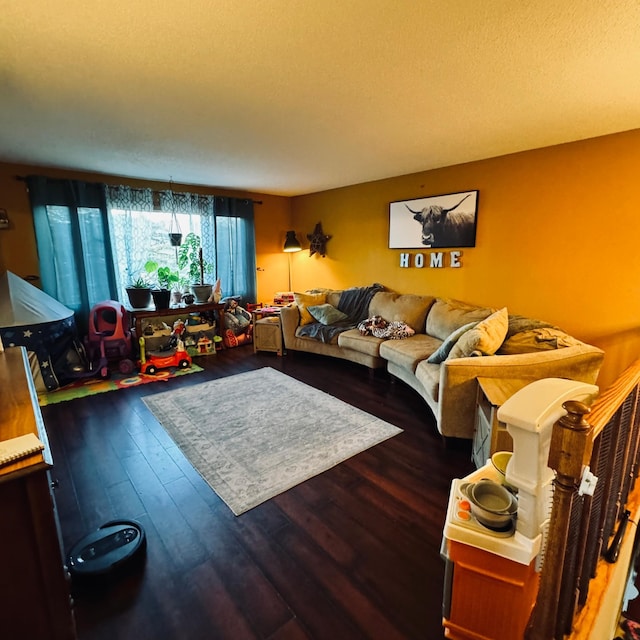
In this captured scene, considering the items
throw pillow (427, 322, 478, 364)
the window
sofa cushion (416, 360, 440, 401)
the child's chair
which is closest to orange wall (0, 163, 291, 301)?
the window

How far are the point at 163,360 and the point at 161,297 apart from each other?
2.74 feet

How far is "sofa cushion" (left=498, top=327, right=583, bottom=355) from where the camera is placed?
8.43ft

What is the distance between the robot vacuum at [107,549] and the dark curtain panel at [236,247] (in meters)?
4.03

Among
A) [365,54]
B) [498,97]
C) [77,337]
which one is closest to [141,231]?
[77,337]

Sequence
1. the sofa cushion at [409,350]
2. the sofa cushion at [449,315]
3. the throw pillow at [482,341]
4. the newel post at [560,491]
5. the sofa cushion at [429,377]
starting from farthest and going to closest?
the sofa cushion at [449,315]
the sofa cushion at [409,350]
the sofa cushion at [429,377]
the throw pillow at [482,341]
the newel post at [560,491]

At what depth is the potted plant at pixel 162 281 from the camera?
14.5 feet

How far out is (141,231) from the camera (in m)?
4.61

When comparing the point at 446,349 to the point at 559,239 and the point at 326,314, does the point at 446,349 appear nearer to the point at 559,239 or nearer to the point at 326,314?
the point at 559,239

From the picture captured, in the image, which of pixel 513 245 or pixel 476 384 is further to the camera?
pixel 513 245

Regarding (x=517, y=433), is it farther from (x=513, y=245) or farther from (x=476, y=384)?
(x=513, y=245)

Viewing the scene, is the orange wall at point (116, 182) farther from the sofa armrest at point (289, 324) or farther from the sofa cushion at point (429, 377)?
the sofa cushion at point (429, 377)

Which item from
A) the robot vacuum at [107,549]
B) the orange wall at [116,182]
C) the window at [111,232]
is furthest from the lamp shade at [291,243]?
the robot vacuum at [107,549]

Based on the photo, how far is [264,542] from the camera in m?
1.70

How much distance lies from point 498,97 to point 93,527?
3.37 m
